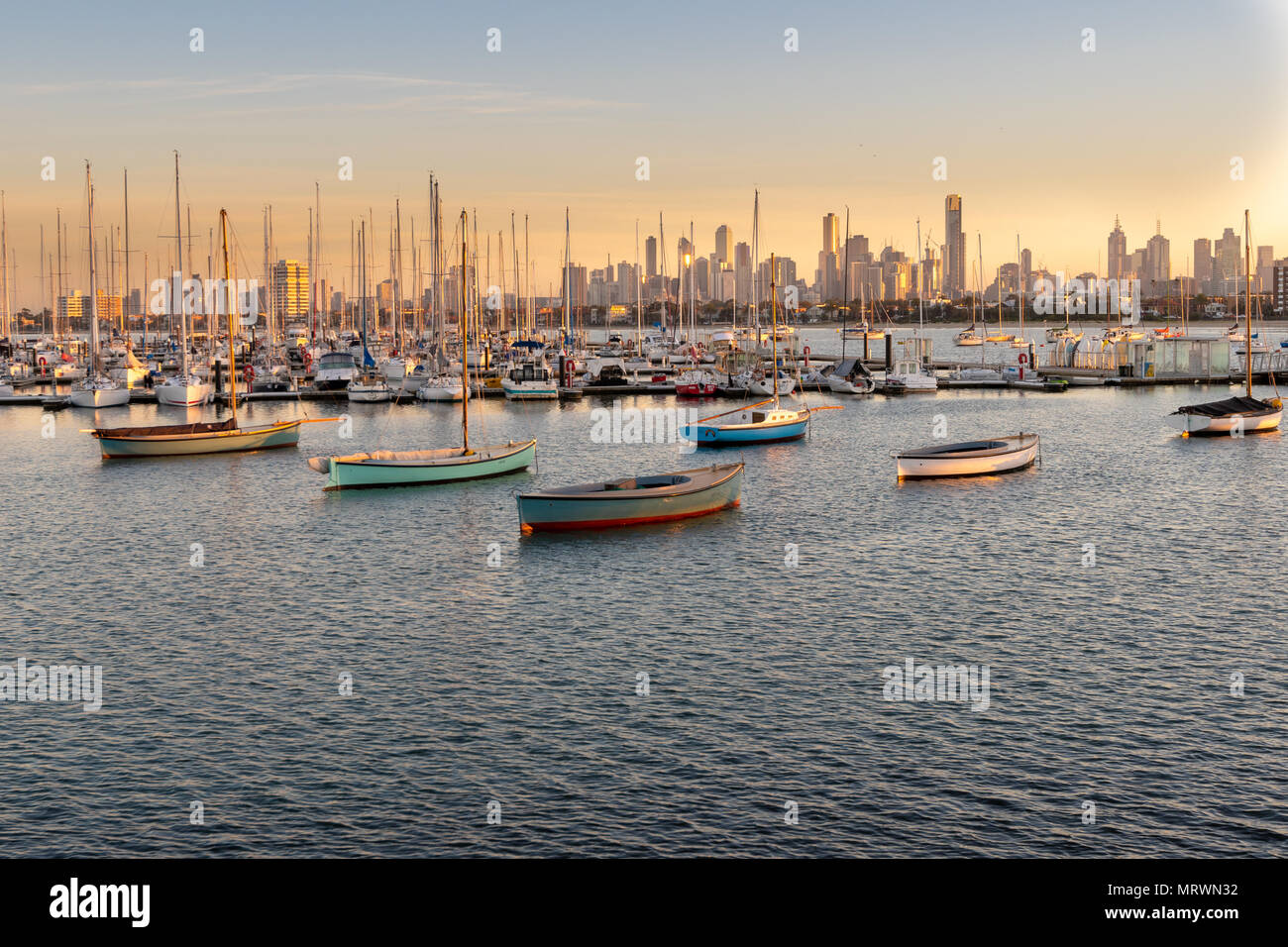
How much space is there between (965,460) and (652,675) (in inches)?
1499

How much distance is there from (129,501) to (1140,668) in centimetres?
4760

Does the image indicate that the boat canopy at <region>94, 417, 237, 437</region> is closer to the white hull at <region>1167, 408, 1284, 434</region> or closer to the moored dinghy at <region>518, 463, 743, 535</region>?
the moored dinghy at <region>518, 463, 743, 535</region>

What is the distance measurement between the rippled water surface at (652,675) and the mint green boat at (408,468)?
3.94 feet

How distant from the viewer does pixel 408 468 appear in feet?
199

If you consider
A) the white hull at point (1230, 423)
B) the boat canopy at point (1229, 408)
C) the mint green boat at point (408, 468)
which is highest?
the boat canopy at point (1229, 408)

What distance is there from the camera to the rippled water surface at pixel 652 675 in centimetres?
2086

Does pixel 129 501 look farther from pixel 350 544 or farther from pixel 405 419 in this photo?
pixel 405 419

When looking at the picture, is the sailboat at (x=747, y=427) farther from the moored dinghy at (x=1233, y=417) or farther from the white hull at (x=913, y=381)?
the white hull at (x=913, y=381)

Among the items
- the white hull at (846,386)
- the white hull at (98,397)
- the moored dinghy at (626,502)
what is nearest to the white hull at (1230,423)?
the white hull at (846,386)

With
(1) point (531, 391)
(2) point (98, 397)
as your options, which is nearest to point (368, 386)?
(1) point (531, 391)

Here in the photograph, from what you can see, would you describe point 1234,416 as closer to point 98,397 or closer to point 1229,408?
point 1229,408

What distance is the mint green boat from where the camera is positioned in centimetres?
6050

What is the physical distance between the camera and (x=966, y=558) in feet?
143
